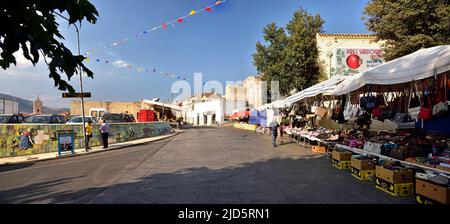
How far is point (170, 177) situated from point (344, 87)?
6.14 m

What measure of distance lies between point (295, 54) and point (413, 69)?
19867 millimetres

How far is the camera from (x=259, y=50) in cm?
2852

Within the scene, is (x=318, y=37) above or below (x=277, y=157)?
above

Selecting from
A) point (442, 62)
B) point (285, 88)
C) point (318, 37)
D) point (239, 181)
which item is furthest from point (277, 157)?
point (318, 37)

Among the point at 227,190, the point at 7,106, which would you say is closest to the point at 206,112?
the point at 7,106

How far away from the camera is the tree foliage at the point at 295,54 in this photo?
25.4m

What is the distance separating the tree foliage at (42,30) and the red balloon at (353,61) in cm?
2515

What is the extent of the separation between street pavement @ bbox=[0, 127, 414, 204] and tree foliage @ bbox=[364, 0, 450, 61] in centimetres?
837

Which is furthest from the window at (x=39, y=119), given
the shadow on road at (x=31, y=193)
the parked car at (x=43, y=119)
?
the shadow on road at (x=31, y=193)

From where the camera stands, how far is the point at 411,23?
14.0 m

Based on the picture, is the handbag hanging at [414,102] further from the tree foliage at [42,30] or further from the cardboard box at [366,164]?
the tree foliage at [42,30]

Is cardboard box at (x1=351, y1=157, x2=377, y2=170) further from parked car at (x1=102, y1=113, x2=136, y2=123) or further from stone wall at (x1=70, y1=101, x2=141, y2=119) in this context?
stone wall at (x1=70, y1=101, x2=141, y2=119)

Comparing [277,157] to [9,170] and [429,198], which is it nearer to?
[429,198]

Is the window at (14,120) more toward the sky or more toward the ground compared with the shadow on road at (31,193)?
more toward the sky
